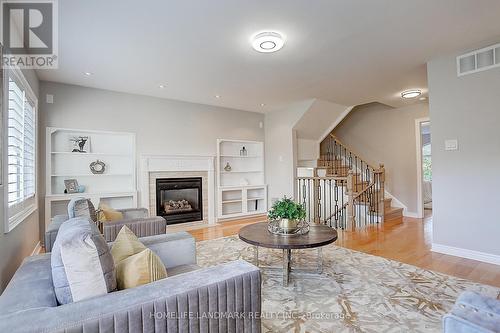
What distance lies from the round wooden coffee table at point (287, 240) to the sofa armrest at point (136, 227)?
1.02m

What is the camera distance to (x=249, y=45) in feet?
9.92

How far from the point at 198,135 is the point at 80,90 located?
7.10 feet

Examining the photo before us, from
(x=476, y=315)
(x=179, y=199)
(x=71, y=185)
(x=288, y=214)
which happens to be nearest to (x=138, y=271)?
(x=476, y=315)

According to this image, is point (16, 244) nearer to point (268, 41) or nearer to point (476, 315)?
point (268, 41)

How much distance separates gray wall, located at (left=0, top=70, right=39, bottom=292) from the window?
11 cm

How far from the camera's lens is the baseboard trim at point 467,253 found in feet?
10.3

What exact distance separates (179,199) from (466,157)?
4672mm

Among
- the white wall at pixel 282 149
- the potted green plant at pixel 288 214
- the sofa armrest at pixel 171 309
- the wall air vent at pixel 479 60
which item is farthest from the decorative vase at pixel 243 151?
the sofa armrest at pixel 171 309

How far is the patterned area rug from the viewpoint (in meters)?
1.97

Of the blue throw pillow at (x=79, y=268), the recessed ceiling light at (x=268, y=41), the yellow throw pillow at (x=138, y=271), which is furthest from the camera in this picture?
the recessed ceiling light at (x=268, y=41)

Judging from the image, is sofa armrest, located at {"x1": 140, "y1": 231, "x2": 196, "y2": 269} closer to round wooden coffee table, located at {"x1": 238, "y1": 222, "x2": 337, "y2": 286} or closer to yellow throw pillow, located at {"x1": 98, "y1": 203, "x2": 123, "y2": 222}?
round wooden coffee table, located at {"x1": 238, "y1": 222, "x2": 337, "y2": 286}

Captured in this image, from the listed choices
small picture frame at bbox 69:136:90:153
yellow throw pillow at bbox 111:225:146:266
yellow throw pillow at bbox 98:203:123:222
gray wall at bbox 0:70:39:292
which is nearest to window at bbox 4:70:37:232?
gray wall at bbox 0:70:39:292

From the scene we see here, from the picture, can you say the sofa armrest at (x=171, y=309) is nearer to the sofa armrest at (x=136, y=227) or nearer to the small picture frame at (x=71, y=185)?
the sofa armrest at (x=136, y=227)

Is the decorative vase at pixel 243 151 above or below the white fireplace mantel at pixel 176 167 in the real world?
above
